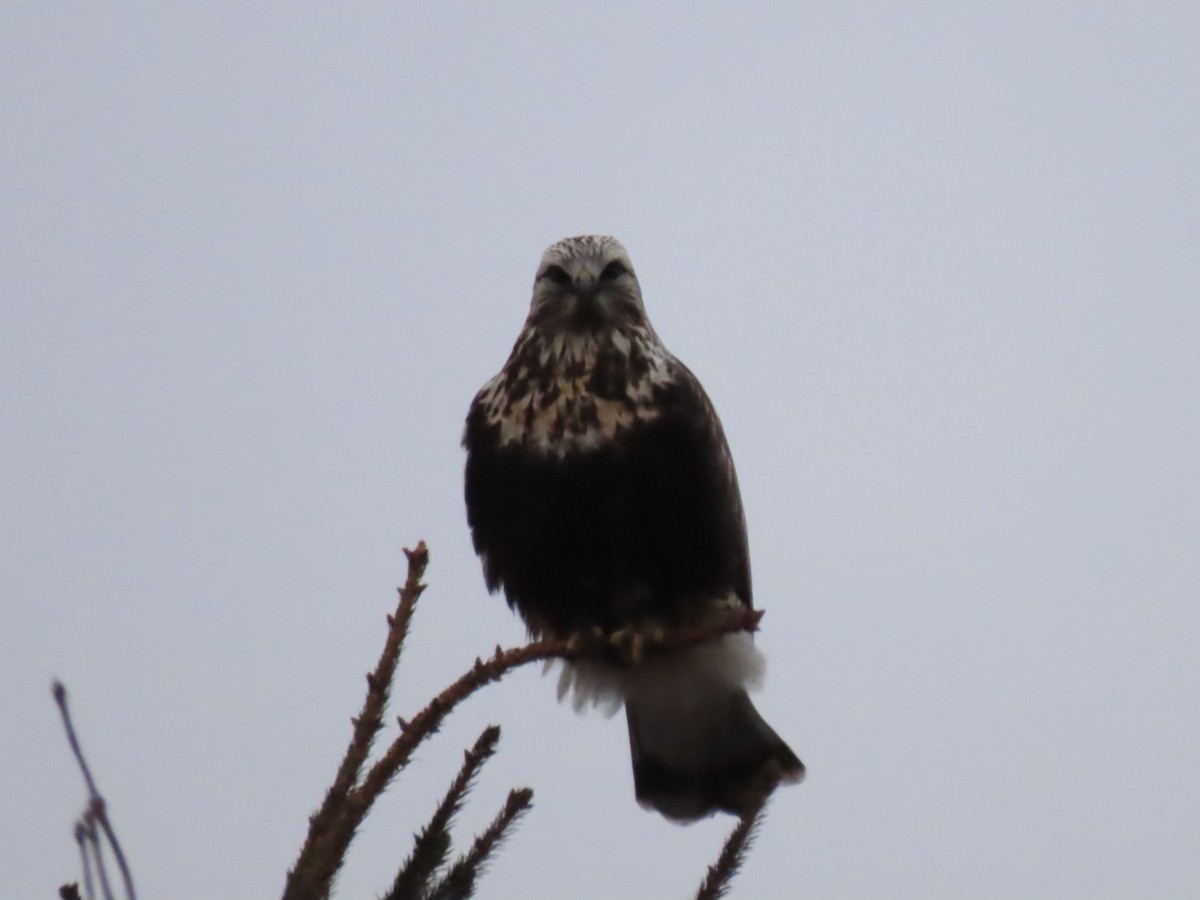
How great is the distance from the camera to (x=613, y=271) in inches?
190

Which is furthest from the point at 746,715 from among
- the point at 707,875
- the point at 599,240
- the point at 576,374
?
the point at 707,875

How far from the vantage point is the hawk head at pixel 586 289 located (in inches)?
179

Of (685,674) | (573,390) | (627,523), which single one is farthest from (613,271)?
(685,674)

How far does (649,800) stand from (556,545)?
1.06 metres

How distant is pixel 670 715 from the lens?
4699mm

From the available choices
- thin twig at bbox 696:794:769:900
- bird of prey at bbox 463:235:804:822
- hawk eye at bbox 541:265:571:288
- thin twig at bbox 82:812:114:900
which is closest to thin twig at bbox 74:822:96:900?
thin twig at bbox 82:812:114:900

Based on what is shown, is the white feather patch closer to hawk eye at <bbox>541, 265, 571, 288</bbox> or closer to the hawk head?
the hawk head

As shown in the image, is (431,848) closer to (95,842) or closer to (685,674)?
(95,842)

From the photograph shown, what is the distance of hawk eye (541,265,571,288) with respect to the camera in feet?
15.6

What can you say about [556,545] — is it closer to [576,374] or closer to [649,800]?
[576,374]

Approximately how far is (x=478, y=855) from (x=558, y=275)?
2.95 meters

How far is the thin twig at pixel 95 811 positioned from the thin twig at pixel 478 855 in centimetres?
67

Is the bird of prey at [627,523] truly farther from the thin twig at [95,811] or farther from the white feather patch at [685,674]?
the thin twig at [95,811]

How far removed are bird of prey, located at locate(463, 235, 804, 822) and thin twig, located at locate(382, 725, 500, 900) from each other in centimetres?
184
